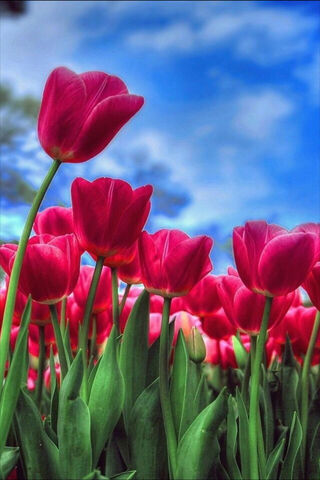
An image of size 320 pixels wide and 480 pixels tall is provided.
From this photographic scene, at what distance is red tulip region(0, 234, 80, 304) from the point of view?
15.5 inches

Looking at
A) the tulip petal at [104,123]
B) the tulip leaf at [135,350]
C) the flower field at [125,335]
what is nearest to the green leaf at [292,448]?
the flower field at [125,335]

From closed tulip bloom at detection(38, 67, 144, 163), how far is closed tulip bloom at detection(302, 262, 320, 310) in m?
0.17

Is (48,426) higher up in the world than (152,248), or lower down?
lower down

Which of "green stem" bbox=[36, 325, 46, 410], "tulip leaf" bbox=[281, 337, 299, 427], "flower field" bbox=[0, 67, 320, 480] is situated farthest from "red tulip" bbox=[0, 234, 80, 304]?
"tulip leaf" bbox=[281, 337, 299, 427]

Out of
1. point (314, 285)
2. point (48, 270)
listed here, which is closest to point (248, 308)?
point (314, 285)

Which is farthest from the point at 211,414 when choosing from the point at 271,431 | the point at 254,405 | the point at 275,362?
the point at 275,362

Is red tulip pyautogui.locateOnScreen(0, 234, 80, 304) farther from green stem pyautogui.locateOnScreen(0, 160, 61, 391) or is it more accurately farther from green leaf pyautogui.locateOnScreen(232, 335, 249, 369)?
green leaf pyautogui.locateOnScreen(232, 335, 249, 369)

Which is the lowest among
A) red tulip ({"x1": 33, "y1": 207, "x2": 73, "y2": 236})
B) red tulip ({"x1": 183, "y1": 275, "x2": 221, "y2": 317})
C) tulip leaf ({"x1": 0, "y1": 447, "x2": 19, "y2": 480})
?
tulip leaf ({"x1": 0, "y1": 447, "x2": 19, "y2": 480})

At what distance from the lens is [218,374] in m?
0.76

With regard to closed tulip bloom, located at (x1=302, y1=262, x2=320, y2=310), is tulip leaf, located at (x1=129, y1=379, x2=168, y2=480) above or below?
below

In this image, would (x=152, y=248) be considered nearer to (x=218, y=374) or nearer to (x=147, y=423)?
(x=147, y=423)

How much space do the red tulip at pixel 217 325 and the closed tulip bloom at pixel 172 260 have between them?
0.67 feet

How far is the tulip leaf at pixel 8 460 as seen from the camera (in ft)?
1.13

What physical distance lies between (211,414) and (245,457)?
52 millimetres
